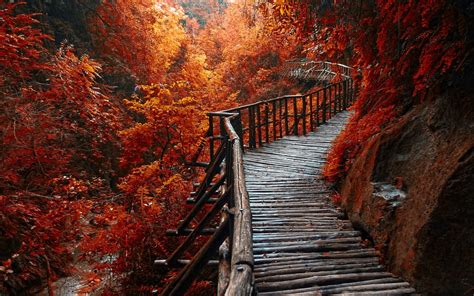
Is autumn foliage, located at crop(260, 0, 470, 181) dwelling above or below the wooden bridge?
above

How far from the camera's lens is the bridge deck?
10.6ft

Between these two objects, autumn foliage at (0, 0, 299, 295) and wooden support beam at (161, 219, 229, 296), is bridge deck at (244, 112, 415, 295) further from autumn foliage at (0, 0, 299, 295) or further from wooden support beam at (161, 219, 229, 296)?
autumn foliage at (0, 0, 299, 295)

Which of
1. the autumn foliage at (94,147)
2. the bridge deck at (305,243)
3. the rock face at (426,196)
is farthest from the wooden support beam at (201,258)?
the autumn foliage at (94,147)

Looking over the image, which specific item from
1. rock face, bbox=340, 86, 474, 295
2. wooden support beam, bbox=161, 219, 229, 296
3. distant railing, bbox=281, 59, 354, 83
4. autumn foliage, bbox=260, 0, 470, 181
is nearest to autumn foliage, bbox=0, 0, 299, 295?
autumn foliage, bbox=260, 0, 470, 181

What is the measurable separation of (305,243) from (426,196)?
157 cm

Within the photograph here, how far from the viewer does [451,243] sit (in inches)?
115

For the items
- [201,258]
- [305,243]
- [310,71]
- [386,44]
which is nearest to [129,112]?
[386,44]

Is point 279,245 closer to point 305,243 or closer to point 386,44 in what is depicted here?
point 305,243

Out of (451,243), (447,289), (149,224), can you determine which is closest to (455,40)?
(451,243)

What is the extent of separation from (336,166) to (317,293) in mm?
3528

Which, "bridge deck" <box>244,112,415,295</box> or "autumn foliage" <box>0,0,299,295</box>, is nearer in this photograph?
"bridge deck" <box>244,112,415,295</box>

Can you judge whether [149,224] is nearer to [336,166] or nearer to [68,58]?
[336,166]

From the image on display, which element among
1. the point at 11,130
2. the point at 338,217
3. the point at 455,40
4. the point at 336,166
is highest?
the point at 455,40

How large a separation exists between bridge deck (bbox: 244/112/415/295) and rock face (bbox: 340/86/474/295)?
28cm
